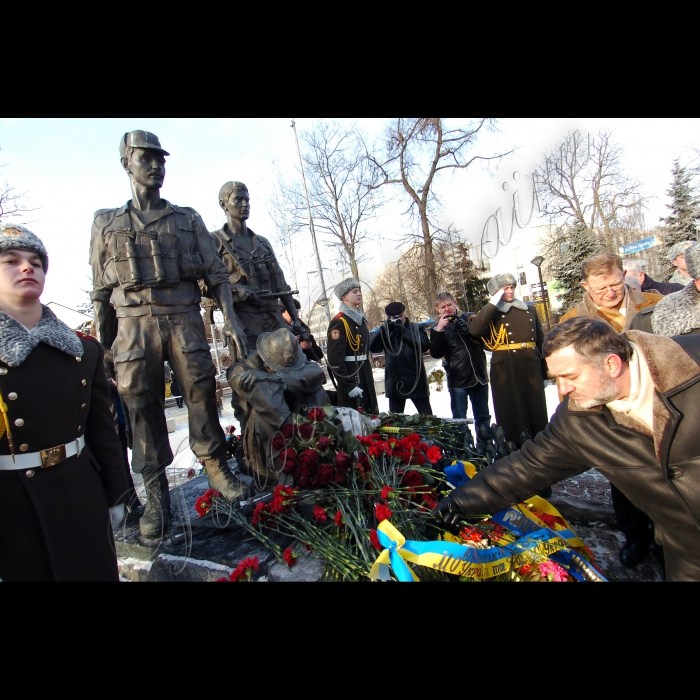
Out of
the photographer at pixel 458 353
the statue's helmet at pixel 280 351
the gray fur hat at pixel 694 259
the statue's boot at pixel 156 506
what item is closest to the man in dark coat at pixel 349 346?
the photographer at pixel 458 353

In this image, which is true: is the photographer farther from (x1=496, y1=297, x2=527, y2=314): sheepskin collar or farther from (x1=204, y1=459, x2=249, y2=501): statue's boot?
(x1=204, y1=459, x2=249, y2=501): statue's boot

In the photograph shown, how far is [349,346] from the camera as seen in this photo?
16.6ft

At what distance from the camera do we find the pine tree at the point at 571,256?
14.0 m

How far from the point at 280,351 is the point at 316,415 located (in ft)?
2.18

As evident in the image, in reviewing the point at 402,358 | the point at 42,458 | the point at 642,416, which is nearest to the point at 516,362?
the point at 402,358

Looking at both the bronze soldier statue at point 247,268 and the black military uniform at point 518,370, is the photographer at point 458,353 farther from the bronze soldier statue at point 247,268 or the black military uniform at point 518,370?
the bronze soldier statue at point 247,268

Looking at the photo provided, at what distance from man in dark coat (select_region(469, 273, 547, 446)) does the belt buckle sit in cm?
348

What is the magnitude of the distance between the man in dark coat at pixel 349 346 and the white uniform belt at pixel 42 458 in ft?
10.6

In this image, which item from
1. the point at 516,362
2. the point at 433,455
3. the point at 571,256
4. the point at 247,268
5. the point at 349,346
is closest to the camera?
the point at 433,455

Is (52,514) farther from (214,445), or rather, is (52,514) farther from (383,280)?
(383,280)

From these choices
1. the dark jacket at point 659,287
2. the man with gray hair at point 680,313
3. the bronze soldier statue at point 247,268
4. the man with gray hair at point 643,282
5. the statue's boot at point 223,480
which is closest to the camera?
the man with gray hair at point 680,313

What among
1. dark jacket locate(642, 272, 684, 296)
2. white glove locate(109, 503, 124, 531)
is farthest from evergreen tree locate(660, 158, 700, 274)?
white glove locate(109, 503, 124, 531)

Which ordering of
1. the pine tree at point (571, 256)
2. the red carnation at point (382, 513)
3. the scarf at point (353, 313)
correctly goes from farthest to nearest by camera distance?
the pine tree at point (571, 256)
the scarf at point (353, 313)
the red carnation at point (382, 513)

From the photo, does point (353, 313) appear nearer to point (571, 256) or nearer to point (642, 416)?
point (642, 416)
